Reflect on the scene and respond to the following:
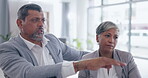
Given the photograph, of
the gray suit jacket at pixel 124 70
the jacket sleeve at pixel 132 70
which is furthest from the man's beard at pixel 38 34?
the jacket sleeve at pixel 132 70

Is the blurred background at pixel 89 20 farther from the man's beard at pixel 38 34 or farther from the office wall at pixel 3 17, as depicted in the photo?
the man's beard at pixel 38 34

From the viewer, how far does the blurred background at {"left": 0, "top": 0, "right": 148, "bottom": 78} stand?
5.46 metres

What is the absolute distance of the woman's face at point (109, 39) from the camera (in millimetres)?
1554

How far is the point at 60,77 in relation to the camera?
1056mm

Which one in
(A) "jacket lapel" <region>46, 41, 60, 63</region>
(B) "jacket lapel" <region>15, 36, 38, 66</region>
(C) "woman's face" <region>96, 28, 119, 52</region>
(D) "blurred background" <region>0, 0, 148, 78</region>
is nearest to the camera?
(B) "jacket lapel" <region>15, 36, 38, 66</region>

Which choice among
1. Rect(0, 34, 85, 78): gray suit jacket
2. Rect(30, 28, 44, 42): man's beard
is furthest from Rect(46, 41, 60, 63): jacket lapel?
Rect(30, 28, 44, 42): man's beard

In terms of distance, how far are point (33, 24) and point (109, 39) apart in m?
0.66

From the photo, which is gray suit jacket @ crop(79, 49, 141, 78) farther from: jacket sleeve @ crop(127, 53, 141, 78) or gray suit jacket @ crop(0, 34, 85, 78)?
gray suit jacket @ crop(0, 34, 85, 78)

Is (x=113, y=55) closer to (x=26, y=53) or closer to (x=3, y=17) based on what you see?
(x=26, y=53)

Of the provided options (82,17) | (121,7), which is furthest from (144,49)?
(82,17)

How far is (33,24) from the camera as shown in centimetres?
145

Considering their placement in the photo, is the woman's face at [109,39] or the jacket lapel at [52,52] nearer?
the woman's face at [109,39]

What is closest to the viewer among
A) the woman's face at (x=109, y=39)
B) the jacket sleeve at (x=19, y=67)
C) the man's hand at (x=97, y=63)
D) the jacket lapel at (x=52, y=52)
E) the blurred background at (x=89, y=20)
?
the man's hand at (x=97, y=63)

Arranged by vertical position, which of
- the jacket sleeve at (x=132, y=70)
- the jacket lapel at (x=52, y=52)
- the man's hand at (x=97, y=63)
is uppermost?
the man's hand at (x=97, y=63)
